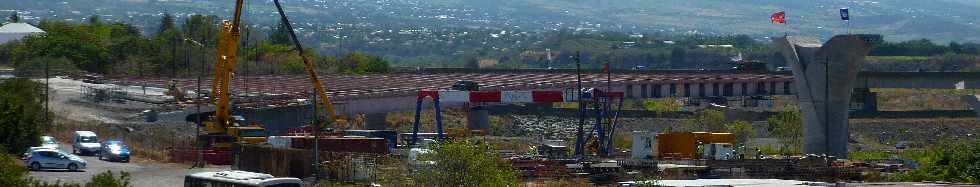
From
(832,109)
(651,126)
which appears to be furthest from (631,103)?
(832,109)

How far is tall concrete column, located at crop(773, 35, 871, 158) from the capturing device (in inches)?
2564

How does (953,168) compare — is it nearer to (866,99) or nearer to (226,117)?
(226,117)

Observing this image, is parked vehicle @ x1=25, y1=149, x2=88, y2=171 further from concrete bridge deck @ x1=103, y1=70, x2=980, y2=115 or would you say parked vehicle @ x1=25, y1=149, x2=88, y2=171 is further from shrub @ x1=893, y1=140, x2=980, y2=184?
concrete bridge deck @ x1=103, y1=70, x2=980, y2=115

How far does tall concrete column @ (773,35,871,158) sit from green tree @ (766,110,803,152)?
25.6 feet

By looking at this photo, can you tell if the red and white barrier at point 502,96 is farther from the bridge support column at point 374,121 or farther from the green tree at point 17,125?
the green tree at point 17,125

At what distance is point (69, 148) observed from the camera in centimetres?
6000

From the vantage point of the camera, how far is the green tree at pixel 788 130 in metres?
78.1

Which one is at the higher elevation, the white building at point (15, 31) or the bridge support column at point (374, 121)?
the white building at point (15, 31)

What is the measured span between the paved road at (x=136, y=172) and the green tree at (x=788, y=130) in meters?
30.3

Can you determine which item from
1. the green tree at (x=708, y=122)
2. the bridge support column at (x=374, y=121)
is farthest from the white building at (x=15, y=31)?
the green tree at (x=708, y=122)

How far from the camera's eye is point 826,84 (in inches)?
2564

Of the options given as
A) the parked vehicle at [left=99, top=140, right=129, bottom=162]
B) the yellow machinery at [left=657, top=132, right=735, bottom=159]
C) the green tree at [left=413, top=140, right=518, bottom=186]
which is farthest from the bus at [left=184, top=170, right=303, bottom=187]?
the yellow machinery at [left=657, top=132, right=735, bottom=159]

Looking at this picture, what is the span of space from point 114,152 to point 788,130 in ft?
119

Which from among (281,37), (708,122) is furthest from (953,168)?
(281,37)
